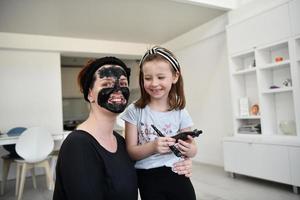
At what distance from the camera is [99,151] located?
2.81ft

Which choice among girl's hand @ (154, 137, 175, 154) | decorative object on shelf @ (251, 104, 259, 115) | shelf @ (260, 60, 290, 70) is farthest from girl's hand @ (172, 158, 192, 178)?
decorative object on shelf @ (251, 104, 259, 115)

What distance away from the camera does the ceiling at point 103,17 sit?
12.0 ft

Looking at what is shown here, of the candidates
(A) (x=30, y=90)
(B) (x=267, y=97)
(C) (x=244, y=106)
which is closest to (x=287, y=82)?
(B) (x=267, y=97)

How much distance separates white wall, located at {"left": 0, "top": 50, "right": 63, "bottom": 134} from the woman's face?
171 inches

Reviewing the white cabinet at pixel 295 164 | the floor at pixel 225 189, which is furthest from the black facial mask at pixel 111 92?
the white cabinet at pixel 295 164

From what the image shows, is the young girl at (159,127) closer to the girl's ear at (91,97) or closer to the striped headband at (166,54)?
the striped headband at (166,54)

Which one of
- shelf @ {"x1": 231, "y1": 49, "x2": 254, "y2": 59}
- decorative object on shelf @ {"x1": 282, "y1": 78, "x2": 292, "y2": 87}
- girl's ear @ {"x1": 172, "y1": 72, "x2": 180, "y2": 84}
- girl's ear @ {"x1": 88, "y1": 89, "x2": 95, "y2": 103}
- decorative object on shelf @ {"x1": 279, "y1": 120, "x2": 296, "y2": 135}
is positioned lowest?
decorative object on shelf @ {"x1": 279, "y1": 120, "x2": 296, "y2": 135}

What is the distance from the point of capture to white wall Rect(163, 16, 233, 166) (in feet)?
14.3

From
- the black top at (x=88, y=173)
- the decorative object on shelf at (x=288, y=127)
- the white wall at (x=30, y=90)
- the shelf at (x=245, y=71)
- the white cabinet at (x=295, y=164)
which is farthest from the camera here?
the white wall at (x=30, y=90)

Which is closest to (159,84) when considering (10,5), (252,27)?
(252,27)

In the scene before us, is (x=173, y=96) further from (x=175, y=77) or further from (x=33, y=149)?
(x=33, y=149)

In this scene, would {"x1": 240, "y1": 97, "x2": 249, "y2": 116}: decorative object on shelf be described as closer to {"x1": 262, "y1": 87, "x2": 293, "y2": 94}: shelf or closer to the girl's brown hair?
{"x1": 262, "y1": 87, "x2": 293, "y2": 94}: shelf

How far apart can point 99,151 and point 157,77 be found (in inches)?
16.6

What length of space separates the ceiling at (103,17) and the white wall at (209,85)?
11.9 inches
